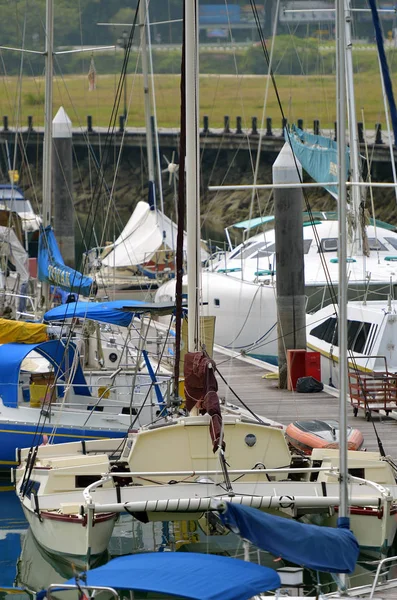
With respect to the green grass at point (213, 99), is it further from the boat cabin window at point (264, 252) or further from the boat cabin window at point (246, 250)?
the boat cabin window at point (264, 252)

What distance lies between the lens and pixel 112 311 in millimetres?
19156

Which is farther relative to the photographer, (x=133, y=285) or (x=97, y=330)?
(x=133, y=285)

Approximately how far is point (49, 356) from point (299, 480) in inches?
223

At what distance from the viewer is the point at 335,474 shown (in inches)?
570

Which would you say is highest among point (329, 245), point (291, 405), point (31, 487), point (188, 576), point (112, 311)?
point (329, 245)

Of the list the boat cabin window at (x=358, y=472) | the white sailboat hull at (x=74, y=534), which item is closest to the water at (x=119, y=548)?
the white sailboat hull at (x=74, y=534)

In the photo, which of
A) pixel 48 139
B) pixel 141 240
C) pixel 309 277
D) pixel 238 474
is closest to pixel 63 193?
pixel 141 240

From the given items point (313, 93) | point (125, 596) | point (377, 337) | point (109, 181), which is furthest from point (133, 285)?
point (313, 93)

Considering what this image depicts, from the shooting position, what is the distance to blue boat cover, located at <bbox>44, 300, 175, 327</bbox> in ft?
60.4

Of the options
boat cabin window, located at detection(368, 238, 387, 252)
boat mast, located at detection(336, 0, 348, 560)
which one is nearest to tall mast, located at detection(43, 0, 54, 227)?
boat cabin window, located at detection(368, 238, 387, 252)

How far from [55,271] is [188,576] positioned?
13.3 m

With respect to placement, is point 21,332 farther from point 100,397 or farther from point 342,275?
point 342,275

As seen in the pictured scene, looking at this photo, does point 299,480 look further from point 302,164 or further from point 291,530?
point 302,164

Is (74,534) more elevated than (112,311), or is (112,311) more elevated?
(112,311)
